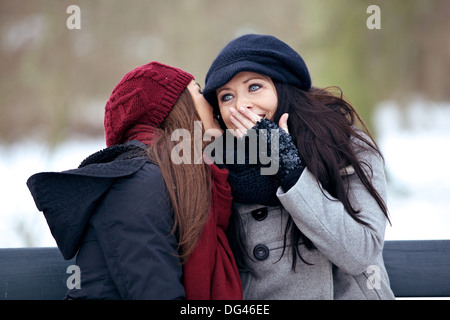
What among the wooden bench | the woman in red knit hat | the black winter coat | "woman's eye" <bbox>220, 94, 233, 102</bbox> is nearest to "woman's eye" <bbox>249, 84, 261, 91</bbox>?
"woman's eye" <bbox>220, 94, 233, 102</bbox>

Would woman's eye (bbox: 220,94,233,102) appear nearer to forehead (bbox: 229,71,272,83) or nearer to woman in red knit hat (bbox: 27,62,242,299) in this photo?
forehead (bbox: 229,71,272,83)

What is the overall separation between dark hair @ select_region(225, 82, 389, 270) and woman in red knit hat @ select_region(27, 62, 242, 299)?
0.27 m

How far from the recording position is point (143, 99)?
229 centimetres

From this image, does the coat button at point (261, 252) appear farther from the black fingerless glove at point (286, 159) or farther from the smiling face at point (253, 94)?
the smiling face at point (253, 94)

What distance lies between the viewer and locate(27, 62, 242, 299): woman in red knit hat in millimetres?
1913

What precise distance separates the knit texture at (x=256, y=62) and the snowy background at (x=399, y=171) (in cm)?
287

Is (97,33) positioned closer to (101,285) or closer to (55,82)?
(55,82)

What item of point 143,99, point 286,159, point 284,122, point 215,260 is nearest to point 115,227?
point 215,260

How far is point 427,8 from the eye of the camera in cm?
569

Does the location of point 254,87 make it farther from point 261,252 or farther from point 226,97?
point 261,252

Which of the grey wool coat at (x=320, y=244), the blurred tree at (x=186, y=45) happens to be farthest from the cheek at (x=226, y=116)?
the blurred tree at (x=186, y=45)

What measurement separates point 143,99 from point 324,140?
792 mm
